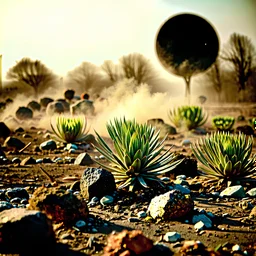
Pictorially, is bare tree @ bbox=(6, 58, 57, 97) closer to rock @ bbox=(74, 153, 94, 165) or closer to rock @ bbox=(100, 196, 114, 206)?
rock @ bbox=(74, 153, 94, 165)

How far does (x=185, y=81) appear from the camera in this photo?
18547 mm

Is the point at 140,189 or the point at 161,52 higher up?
the point at 161,52

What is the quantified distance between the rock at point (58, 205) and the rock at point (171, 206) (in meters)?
0.75

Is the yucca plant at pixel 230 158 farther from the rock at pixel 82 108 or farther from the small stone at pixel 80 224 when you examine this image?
the rock at pixel 82 108

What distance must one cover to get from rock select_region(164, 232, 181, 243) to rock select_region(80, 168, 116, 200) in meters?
1.25

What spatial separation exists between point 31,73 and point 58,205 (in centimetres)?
2517

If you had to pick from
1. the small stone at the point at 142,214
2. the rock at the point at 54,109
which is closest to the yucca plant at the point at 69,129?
the small stone at the point at 142,214

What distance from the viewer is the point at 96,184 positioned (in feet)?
15.5

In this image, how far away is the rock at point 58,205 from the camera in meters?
3.84

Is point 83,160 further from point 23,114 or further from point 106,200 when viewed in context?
point 23,114

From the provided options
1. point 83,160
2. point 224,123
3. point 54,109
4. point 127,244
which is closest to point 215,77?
point 54,109

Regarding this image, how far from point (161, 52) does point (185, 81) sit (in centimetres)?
163

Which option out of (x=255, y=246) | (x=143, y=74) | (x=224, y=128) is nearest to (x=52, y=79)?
(x=143, y=74)

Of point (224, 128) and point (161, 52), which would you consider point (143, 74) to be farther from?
point (224, 128)
